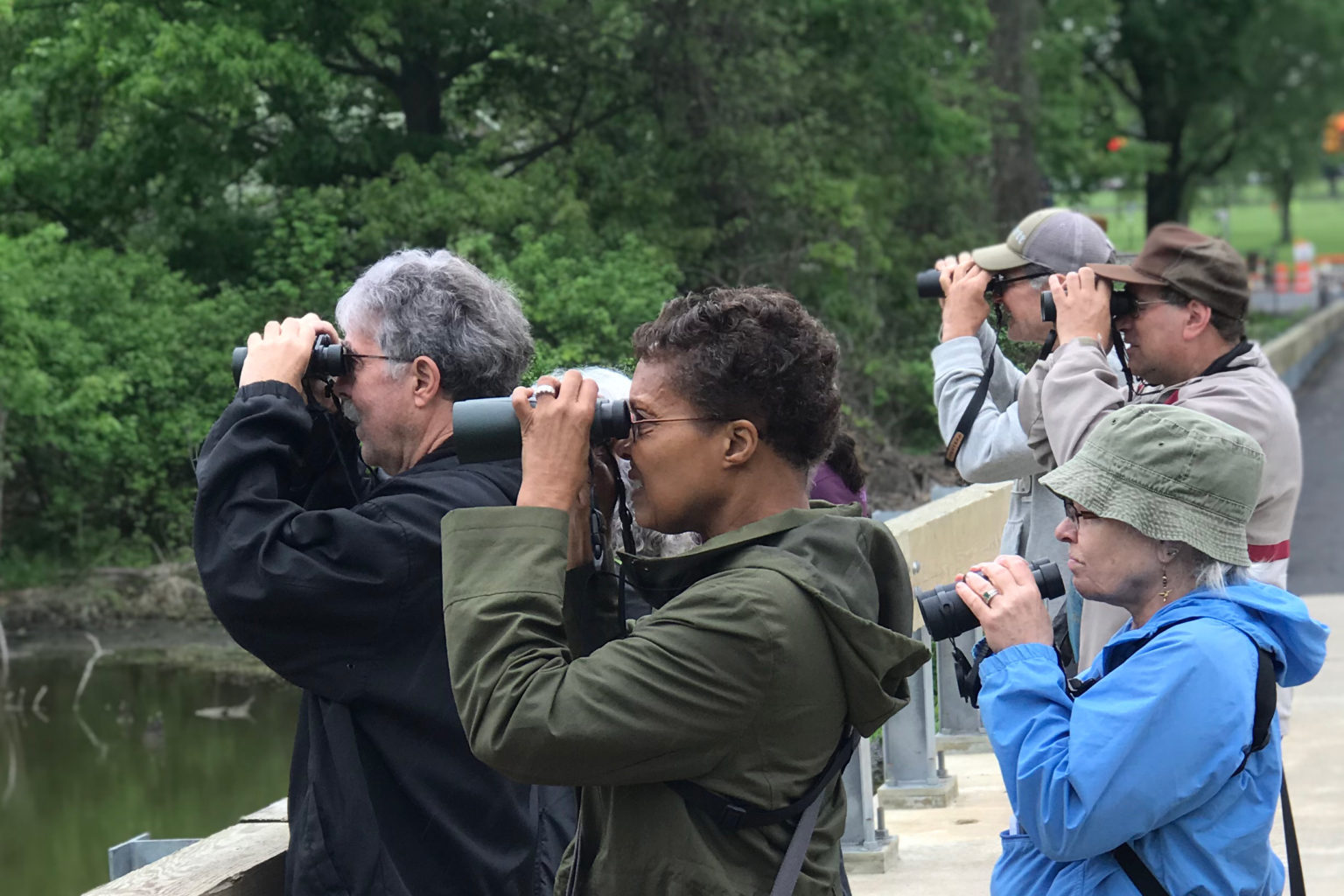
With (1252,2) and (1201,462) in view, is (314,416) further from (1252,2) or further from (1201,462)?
(1252,2)

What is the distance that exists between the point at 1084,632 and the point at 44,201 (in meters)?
14.4

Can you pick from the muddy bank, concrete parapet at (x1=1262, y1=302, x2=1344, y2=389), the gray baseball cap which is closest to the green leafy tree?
concrete parapet at (x1=1262, y1=302, x2=1344, y2=389)

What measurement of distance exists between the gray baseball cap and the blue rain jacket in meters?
1.77

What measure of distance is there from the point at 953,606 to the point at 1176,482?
39cm

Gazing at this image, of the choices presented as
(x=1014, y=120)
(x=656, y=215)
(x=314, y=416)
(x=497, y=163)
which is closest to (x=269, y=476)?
(x=314, y=416)

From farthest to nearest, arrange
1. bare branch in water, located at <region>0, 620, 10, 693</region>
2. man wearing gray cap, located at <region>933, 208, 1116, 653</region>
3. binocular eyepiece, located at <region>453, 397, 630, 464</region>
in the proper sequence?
bare branch in water, located at <region>0, 620, 10, 693</region>, man wearing gray cap, located at <region>933, 208, 1116, 653</region>, binocular eyepiece, located at <region>453, 397, 630, 464</region>

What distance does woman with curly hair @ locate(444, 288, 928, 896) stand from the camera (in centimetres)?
211

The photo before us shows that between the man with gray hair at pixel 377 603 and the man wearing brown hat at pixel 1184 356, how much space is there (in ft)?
4.63

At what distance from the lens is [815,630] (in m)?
2.17

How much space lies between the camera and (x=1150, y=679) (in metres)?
2.36

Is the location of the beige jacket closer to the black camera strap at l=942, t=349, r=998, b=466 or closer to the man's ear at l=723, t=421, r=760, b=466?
the black camera strap at l=942, t=349, r=998, b=466

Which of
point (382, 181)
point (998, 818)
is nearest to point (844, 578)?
point (998, 818)

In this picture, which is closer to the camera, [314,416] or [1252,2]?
[314,416]

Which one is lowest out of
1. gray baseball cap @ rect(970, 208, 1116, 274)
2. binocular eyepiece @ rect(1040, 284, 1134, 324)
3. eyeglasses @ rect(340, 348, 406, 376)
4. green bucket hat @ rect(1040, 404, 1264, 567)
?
green bucket hat @ rect(1040, 404, 1264, 567)
